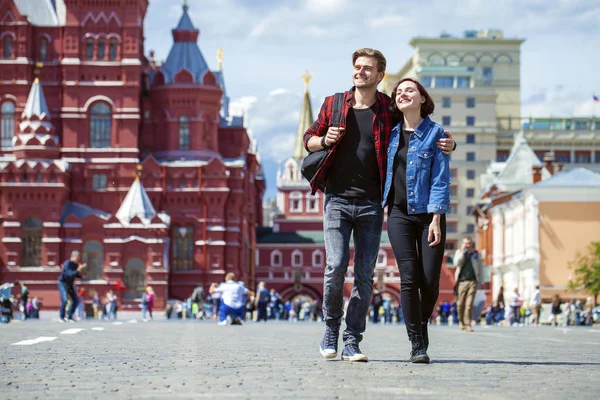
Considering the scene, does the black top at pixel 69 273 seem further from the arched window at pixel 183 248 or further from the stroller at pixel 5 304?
the arched window at pixel 183 248

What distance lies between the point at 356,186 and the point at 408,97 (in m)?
0.86

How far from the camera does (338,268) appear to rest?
1148cm

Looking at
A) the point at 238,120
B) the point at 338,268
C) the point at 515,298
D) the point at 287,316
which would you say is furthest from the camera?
the point at 238,120

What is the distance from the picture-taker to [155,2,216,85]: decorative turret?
281 ft

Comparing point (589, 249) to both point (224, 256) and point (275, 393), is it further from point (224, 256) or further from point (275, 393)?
point (275, 393)

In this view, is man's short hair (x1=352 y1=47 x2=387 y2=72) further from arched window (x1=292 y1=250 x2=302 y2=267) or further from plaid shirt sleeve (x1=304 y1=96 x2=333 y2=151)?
arched window (x1=292 y1=250 x2=302 y2=267)

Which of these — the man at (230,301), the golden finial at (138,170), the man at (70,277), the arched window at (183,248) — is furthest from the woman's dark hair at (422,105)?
the arched window at (183,248)

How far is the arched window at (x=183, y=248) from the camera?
84.0 m

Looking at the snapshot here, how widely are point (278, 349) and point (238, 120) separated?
3128 inches

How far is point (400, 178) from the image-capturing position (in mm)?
11422

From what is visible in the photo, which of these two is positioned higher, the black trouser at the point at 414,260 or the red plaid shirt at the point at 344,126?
the red plaid shirt at the point at 344,126

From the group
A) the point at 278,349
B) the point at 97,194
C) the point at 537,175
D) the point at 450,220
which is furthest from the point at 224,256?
the point at 278,349

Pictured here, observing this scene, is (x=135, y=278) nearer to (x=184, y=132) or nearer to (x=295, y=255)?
(x=184, y=132)

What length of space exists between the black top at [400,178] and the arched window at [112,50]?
240ft
